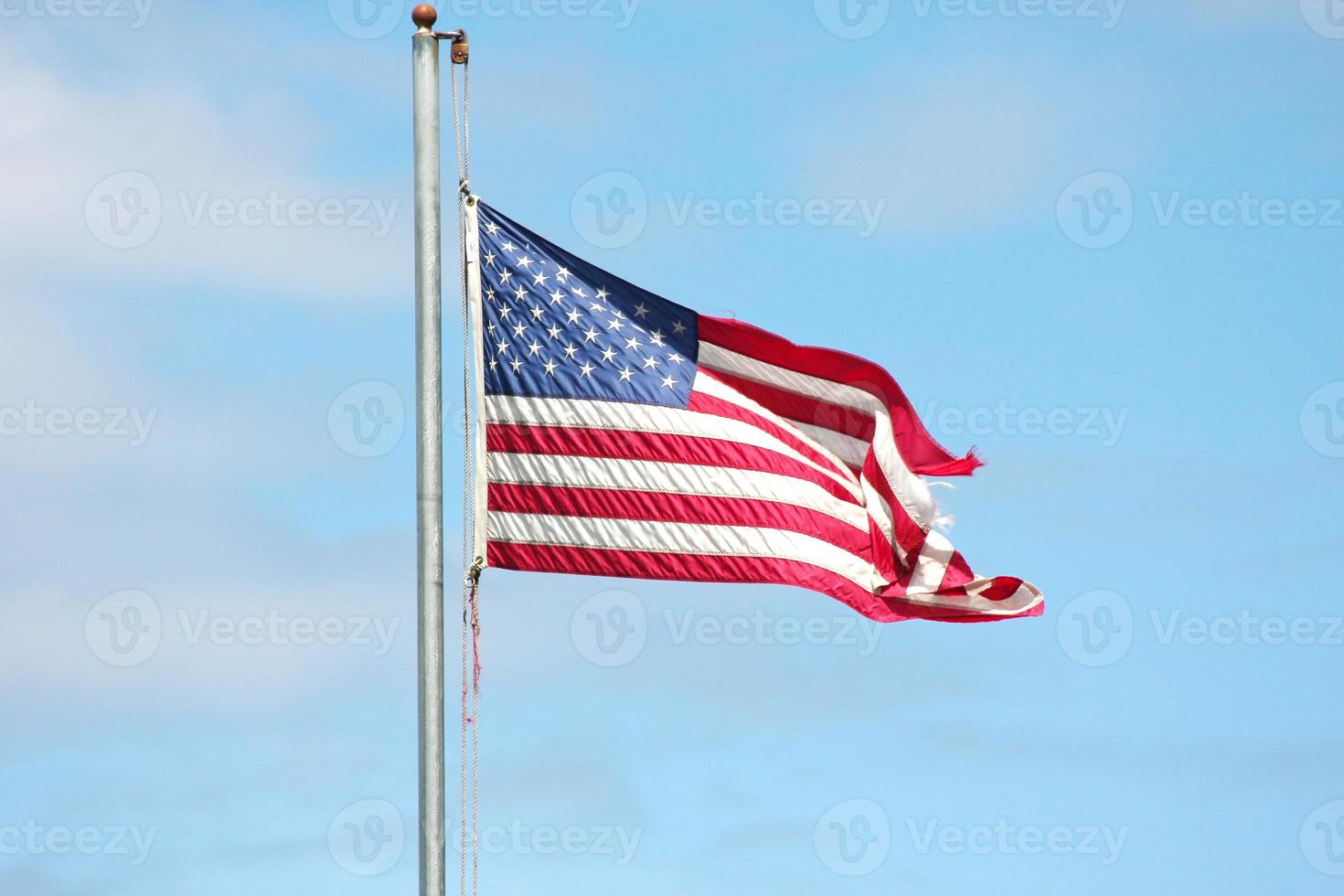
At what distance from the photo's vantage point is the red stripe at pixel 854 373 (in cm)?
2269

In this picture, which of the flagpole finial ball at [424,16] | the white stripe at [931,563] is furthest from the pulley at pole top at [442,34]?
the white stripe at [931,563]

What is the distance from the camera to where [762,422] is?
894 inches

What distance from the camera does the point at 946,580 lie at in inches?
918

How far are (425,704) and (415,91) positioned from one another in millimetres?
5963

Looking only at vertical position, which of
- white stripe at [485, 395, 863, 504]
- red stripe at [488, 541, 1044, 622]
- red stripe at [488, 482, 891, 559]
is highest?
white stripe at [485, 395, 863, 504]

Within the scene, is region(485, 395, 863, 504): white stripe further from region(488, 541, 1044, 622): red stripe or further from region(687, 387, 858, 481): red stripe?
region(488, 541, 1044, 622): red stripe

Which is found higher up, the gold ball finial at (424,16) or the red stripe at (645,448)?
the gold ball finial at (424,16)

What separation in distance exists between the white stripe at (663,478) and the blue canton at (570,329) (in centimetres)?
77

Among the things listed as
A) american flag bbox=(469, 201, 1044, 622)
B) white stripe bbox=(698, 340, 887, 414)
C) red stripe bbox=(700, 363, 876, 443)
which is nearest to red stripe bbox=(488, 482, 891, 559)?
american flag bbox=(469, 201, 1044, 622)

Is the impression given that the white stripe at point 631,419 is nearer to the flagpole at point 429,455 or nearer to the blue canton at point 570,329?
the blue canton at point 570,329

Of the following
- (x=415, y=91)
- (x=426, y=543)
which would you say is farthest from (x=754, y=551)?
(x=415, y=91)

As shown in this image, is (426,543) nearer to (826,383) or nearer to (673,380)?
(673,380)

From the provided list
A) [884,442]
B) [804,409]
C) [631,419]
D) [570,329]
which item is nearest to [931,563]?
[884,442]

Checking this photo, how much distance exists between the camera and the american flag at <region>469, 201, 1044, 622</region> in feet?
69.2
